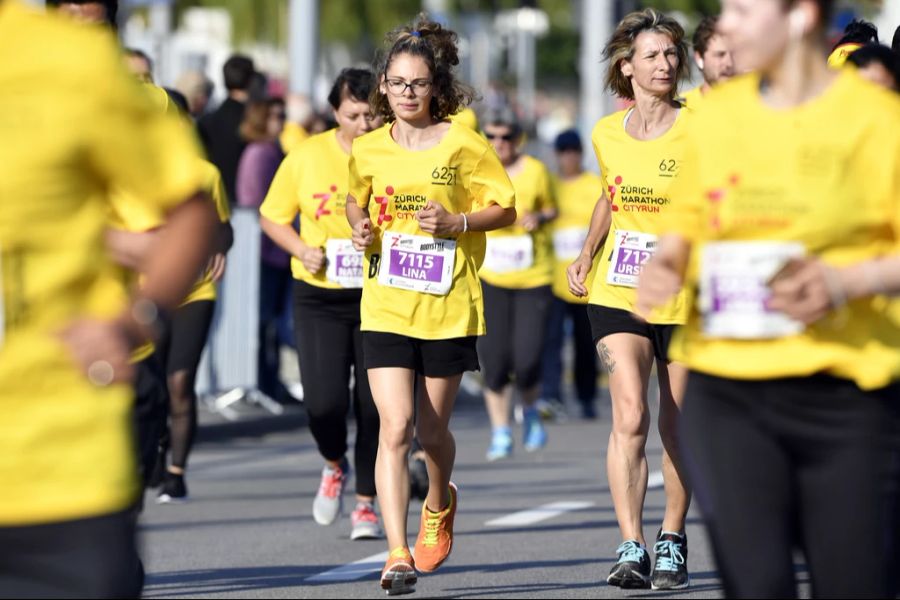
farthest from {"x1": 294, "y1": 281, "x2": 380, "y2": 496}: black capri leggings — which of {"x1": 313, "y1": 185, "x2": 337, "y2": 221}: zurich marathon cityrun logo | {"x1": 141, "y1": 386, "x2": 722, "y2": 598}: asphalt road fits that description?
{"x1": 141, "y1": 386, "x2": 722, "y2": 598}: asphalt road

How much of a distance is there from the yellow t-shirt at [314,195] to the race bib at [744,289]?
197 inches

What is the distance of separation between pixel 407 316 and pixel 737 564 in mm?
3607

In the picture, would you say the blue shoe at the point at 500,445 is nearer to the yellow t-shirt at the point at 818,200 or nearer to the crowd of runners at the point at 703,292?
the crowd of runners at the point at 703,292

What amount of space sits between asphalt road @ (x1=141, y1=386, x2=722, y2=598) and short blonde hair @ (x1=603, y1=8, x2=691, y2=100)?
188 cm

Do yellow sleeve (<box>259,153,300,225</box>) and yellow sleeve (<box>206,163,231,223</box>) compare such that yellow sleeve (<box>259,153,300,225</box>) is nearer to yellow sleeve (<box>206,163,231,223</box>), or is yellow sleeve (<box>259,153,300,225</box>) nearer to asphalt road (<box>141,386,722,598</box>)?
yellow sleeve (<box>206,163,231,223</box>)

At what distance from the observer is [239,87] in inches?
578

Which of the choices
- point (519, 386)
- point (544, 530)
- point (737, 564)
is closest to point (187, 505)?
point (544, 530)

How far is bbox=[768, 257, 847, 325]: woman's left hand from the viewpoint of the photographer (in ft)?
14.1

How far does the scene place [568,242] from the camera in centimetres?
1667

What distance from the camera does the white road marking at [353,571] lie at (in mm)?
8602

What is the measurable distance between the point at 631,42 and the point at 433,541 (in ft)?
6.74

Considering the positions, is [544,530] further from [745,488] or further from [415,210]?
[745,488]

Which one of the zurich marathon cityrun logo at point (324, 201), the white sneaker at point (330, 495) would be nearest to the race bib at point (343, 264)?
the zurich marathon cityrun logo at point (324, 201)

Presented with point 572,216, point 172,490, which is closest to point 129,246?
point 172,490
